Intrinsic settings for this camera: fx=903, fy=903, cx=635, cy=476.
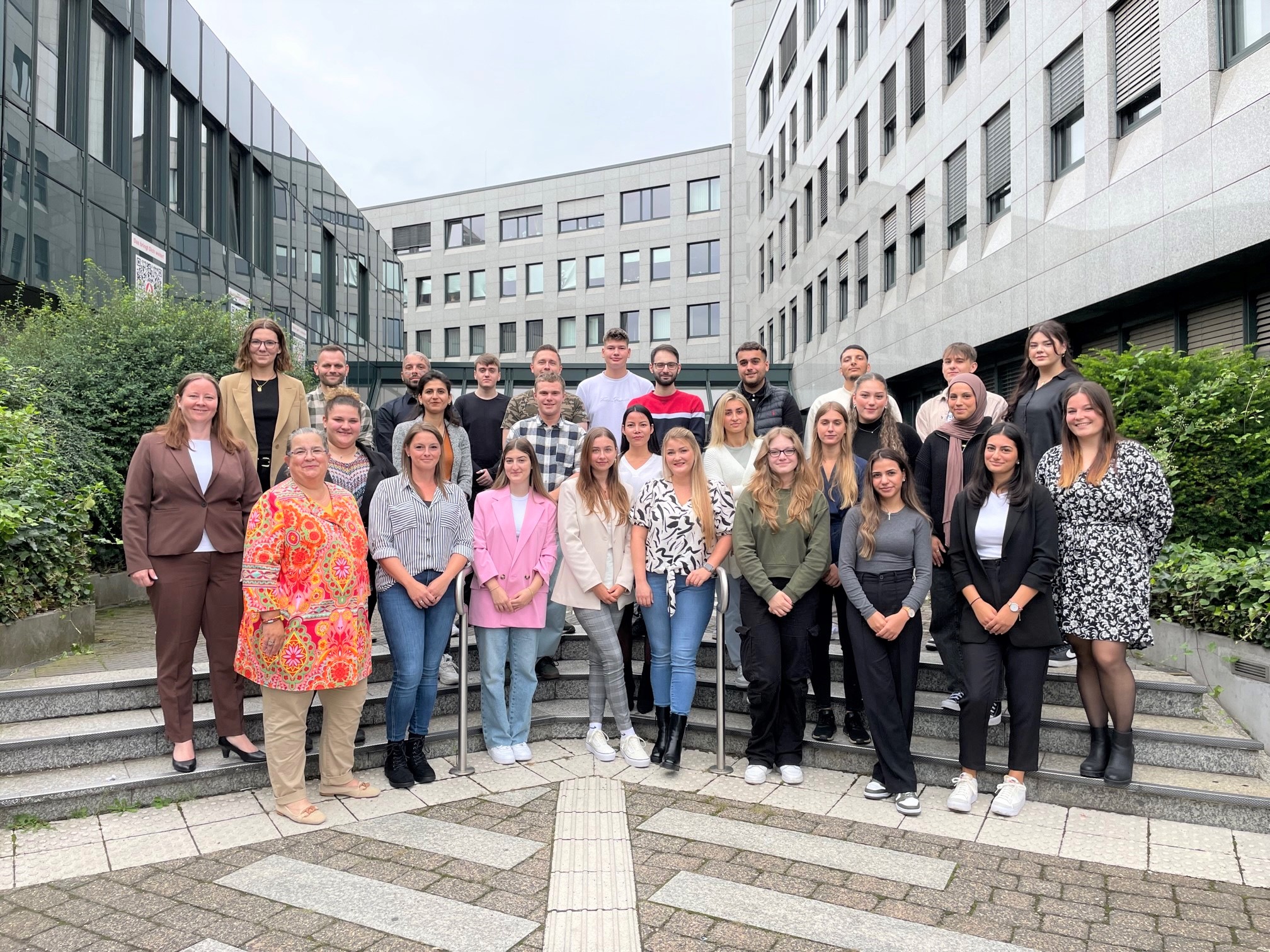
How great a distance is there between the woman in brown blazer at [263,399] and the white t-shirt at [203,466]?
0.66 metres

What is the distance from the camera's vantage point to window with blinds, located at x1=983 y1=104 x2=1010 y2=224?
14234 mm

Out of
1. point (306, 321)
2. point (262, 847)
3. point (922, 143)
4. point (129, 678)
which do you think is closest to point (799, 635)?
point (262, 847)

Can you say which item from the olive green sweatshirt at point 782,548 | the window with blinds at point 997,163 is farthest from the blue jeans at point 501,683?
the window with blinds at point 997,163

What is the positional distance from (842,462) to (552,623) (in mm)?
→ 2129

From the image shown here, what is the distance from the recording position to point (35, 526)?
626 centimetres

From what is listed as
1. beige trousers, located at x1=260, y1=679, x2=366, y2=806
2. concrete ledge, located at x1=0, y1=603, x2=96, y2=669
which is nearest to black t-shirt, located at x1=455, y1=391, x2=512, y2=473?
beige trousers, located at x1=260, y1=679, x2=366, y2=806

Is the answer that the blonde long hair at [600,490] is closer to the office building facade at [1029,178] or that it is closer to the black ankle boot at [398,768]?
the black ankle boot at [398,768]

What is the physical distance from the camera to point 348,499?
482 cm

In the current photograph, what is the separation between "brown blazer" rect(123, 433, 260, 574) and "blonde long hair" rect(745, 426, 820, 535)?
297 cm

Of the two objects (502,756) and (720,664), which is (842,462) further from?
(502,756)

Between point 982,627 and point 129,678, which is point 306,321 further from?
point 982,627

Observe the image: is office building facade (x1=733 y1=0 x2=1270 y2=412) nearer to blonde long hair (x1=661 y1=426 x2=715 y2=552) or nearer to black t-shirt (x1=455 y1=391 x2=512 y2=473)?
blonde long hair (x1=661 y1=426 x2=715 y2=552)

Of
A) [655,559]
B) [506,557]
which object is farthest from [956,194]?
[506,557]

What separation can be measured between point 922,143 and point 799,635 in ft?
50.0
